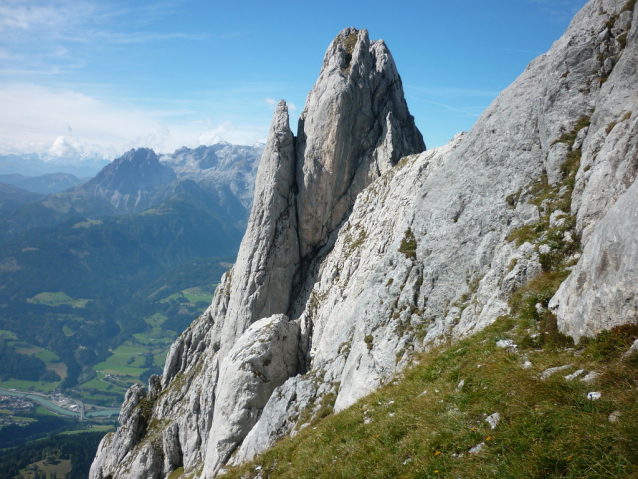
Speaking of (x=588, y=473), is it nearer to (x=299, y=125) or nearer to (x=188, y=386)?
(x=299, y=125)

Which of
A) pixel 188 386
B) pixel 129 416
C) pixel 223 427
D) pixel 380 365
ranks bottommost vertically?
pixel 129 416

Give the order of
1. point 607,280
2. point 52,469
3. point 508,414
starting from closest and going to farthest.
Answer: point 508,414
point 607,280
point 52,469

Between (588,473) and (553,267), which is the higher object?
(553,267)

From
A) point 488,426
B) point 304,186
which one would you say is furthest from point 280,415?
point 304,186

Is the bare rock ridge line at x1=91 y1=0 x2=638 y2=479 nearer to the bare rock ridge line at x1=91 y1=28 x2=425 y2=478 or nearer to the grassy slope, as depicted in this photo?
the bare rock ridge line at x1=91 y1=28 x2=425 y2=478

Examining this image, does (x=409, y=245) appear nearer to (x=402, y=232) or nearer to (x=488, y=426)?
(x=402, y=232)

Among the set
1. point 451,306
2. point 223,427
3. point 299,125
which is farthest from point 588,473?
point 299,125

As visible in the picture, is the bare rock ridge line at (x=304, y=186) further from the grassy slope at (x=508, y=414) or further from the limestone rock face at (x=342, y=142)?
the grassy slope at (x=508, y=414)
